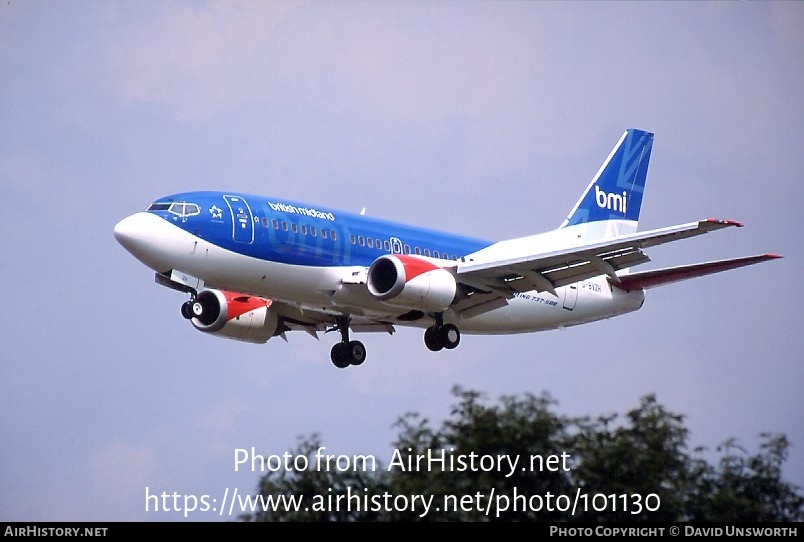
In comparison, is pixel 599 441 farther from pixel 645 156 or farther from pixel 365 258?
pixel 645 156

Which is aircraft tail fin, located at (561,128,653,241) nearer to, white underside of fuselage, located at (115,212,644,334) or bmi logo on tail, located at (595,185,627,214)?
bmi logo on tail, located at (595,185,627,214)

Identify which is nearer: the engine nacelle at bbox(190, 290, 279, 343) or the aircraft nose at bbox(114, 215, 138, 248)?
the aircraft nose at bbox(114, 215, 138, 248)

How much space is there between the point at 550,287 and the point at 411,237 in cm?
454

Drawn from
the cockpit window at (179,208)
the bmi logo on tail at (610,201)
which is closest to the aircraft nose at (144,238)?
the cockpit window at (179,208)

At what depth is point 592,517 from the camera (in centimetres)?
3644

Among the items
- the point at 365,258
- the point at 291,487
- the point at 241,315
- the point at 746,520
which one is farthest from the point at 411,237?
the point at 746,520

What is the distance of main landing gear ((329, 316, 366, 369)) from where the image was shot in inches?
1966

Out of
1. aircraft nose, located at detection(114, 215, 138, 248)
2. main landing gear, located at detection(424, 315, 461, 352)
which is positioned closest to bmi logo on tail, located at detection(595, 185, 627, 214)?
main landing gear, located at detection(424, 315, 461, 352)

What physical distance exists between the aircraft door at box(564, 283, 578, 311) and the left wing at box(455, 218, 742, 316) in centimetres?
261

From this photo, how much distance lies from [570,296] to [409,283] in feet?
26.4

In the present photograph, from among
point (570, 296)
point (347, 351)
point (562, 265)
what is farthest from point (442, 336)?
point (570, 296)

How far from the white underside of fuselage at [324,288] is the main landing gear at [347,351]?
1237mm

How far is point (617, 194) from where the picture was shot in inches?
2192

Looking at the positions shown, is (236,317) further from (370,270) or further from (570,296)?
(570,296)
